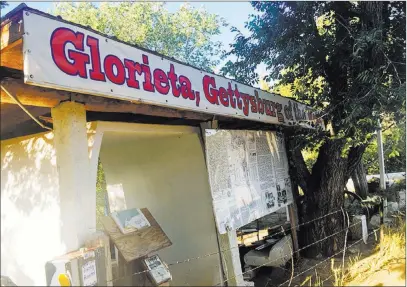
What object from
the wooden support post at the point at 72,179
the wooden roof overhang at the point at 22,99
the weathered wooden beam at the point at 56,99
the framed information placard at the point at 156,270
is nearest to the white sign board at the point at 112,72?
the wooden roof overhang at the point at 22,99

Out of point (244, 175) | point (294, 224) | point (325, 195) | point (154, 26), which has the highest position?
point (154, 26)

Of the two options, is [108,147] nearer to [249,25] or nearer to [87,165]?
[87,165]

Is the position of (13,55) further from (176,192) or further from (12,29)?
(176,192)

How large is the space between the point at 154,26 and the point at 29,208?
13.6 meters

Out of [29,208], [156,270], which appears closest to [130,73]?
[29,208]

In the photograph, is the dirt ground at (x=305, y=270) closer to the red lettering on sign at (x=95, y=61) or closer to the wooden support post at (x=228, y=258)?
the wooden support post at (x=228, y=258)

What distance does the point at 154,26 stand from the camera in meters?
15.2

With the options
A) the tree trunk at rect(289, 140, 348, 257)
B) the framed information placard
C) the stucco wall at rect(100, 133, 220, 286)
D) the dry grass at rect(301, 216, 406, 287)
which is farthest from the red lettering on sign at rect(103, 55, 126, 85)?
the tree trunk at rect(289, 140, 348, 257)

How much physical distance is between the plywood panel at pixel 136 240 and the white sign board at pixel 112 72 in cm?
130

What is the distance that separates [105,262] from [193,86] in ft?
6.58

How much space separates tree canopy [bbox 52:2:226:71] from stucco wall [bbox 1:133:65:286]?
470 inches

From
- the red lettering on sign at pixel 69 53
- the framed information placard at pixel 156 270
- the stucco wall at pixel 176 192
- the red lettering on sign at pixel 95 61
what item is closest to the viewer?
the red lettering on sign at pixel 69 53

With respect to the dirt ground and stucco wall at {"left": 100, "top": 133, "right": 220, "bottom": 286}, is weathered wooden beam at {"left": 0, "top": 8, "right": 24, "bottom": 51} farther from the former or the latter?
the dirt ground

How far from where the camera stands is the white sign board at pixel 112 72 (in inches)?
89.7
